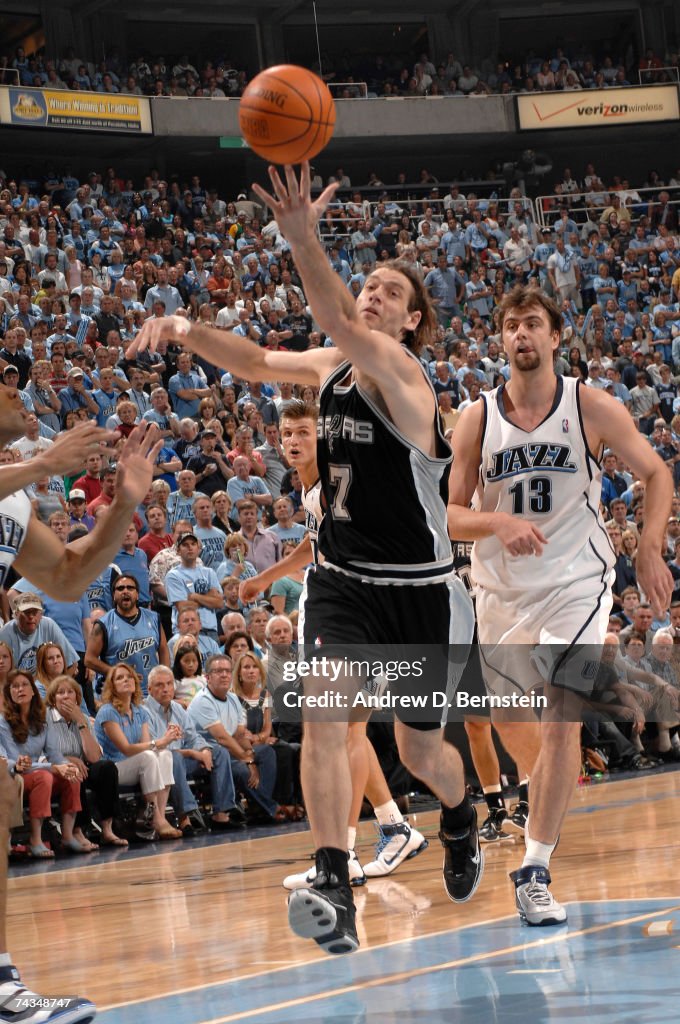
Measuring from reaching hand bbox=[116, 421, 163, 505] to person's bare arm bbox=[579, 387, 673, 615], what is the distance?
199 centimetres

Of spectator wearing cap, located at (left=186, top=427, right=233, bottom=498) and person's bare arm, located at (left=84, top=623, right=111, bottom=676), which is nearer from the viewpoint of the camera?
person's bare arm, located at (left=84, top=623, right=111, bottom=676)

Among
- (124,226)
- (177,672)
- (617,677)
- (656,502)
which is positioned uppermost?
(124,226)

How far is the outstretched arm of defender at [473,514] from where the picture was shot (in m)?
5.32

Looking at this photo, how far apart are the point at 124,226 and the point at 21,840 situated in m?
14.2

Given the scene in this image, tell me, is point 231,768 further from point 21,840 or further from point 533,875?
point 533,875

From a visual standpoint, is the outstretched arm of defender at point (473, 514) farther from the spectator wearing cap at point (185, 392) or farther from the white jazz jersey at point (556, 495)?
the spectator wearing cap at point (185, 392)

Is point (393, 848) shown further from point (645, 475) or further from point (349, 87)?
point (349, 87)

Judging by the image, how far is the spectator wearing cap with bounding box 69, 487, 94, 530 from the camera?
11.8 metres

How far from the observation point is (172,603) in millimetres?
11953

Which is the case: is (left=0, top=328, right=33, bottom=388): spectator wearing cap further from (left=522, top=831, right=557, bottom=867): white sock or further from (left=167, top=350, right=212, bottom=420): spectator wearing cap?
(left=522, top=831, right=557, bottom=867): white sock

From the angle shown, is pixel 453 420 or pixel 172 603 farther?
pixel 453 420

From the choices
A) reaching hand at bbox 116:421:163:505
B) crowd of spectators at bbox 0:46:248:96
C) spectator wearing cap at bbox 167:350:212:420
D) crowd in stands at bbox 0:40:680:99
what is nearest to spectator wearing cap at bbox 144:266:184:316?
spectator wearing cap at bbox 167:350:212:420

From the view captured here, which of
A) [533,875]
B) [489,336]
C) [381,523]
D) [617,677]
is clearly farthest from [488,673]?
[489,336]

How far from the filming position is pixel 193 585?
39.6ft
